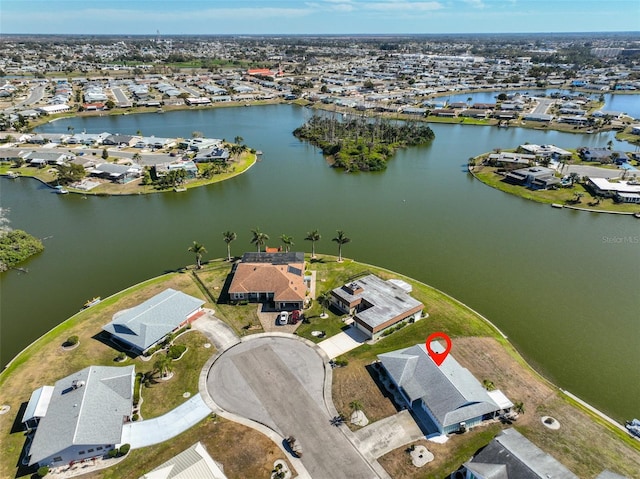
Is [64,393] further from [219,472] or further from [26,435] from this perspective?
[219,472]

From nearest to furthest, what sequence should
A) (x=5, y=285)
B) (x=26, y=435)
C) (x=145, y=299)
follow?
(x=26, y=435), (x=145, y=299), (x=5, y=285)

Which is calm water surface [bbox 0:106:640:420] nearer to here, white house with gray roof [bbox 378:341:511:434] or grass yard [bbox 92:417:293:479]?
white house with gray roof [bbox 378:341:511:434]

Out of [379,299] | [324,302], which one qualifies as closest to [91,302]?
[324,302]

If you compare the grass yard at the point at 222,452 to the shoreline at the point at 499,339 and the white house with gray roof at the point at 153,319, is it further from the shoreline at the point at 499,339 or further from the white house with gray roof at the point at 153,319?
the shoreline at the point at 499,339

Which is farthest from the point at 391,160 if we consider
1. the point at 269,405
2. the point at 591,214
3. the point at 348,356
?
the point at 269,405

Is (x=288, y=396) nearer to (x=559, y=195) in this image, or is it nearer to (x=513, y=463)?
(x=513, y=463)

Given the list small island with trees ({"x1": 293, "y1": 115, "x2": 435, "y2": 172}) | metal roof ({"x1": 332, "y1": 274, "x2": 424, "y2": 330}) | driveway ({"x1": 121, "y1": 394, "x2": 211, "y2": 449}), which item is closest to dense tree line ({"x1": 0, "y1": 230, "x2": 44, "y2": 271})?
driveway ({"x1": 121, "y1": 394, "x2": 211, "y2": 449})
